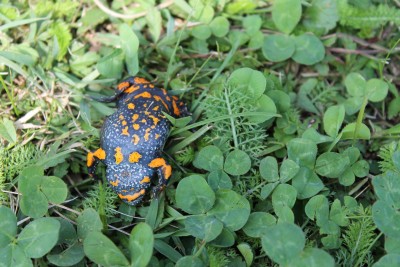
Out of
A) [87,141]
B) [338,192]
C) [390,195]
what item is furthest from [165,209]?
[390,195]

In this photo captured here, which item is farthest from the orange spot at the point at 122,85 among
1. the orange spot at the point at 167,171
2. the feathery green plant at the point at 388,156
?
the feathery green plant at the point at 388,156

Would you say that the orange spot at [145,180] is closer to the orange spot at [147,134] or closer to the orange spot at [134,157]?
the orange spot at [134,157]

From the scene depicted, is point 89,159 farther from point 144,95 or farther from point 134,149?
point 144,95

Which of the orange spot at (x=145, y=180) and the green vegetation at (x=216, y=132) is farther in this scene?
the orange spot at (x=145, y=180)

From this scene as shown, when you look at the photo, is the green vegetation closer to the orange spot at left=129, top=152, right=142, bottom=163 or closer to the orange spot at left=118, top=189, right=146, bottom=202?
the orange spot at left=118, top=189, right=146, bottom=202

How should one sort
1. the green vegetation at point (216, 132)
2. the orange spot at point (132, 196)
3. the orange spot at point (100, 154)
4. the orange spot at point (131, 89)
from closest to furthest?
the green vegetation at point (216, 132) → the orange spot at point (132, 196) → the orange spot at point (100, 154) → the orange spot at point (131, 89)

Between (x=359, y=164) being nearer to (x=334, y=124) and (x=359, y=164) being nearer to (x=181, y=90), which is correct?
(x=334, y=124)

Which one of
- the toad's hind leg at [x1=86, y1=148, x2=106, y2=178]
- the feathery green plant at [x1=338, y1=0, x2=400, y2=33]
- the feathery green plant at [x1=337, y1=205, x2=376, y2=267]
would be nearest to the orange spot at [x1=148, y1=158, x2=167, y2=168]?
the toad's hind leg at [x1=86, y1=148, x2=106, y2=178]
